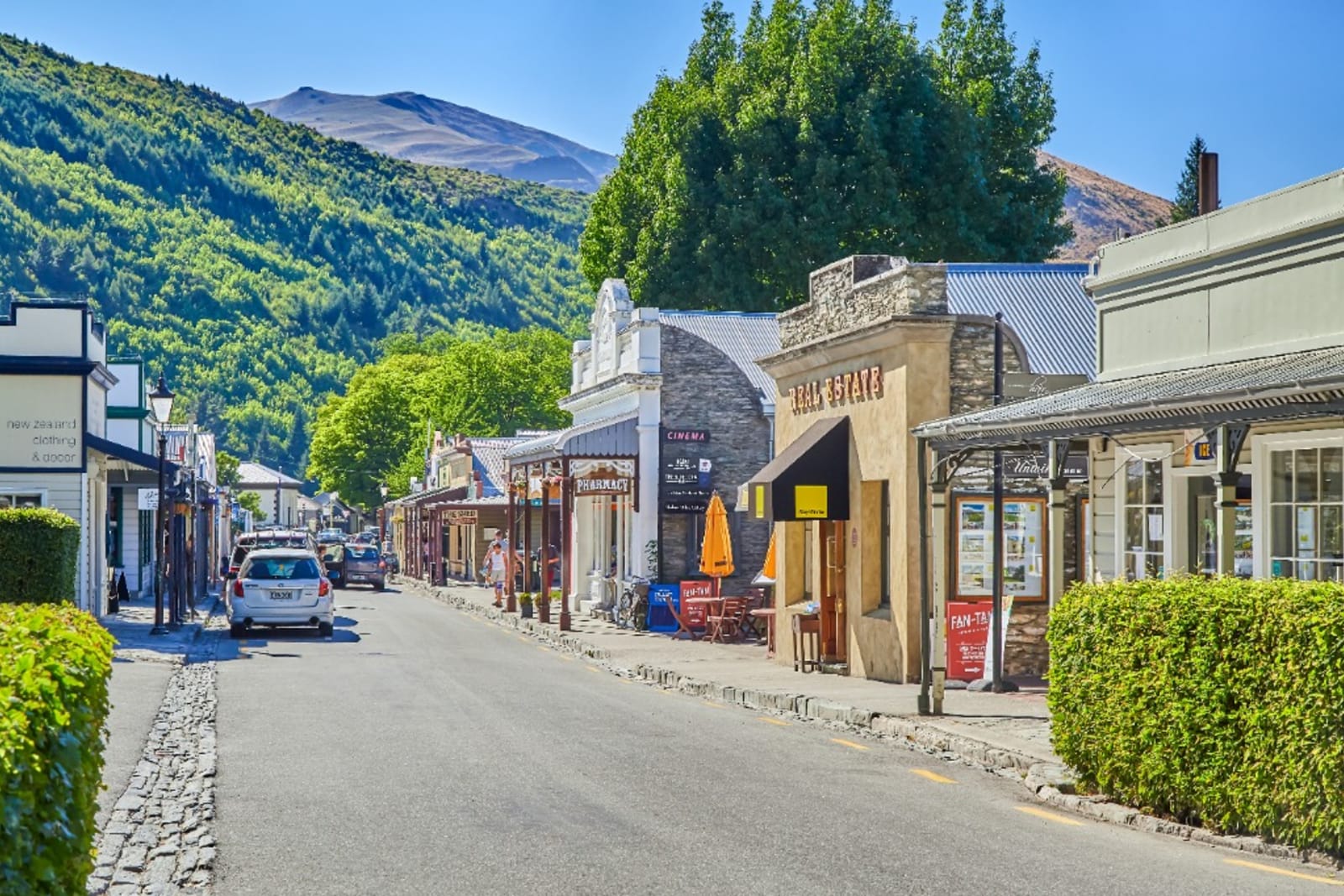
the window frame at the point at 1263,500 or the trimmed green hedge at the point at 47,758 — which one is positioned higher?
the window frame at the point at 1263,500

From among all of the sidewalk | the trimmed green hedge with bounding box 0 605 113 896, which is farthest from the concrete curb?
the trimmed green hedge with bounding box 0 605 113 896

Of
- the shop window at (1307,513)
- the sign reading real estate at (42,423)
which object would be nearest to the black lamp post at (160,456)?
the sign reading real estate at (42,423)

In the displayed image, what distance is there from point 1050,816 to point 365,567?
4953cm

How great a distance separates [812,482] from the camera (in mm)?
23781

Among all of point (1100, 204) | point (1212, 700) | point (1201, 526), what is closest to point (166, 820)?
point (1212, 700)

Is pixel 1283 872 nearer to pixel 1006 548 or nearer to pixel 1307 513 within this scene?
pixel 1307 513

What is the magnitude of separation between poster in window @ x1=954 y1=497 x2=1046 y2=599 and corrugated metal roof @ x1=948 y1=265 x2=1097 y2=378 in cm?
476

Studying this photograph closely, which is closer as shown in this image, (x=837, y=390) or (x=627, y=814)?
(x=627, y=814)

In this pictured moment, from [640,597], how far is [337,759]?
20.5m

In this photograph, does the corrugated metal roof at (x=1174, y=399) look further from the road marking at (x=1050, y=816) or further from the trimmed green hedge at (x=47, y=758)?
the trimmed green hedge at (x=47, y=758)

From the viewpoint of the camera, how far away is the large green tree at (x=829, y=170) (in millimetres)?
49156

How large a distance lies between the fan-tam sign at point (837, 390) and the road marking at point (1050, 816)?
10.8m

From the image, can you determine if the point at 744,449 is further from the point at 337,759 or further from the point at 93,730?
the point at 93,730

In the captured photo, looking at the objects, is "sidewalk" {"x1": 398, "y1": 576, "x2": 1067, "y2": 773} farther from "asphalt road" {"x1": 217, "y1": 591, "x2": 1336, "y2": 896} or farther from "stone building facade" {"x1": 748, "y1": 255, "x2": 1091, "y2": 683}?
"stone building facade" {"x1": 748, "y1": 255, "x2": 1091, "y2": 683}
